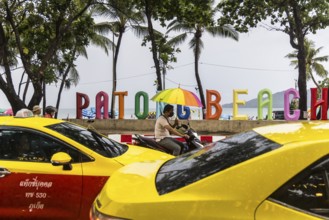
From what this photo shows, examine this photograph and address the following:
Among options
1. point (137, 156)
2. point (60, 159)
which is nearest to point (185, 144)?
point (137, 156)

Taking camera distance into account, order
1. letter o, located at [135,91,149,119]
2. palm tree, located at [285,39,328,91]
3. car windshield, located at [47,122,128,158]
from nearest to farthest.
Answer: car windshield, located at [47,122,128,158] → letter o, located at [135,91,149,119] → palm tree, located at [285,39,328,91]

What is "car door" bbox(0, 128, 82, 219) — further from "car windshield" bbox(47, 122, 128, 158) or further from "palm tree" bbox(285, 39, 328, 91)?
"palm tree" bbox(285, 39, 328, 91)

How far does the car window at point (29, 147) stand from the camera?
4.34 meters

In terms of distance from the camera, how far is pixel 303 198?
7.09 ft

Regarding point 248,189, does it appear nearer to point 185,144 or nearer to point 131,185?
point 131,185

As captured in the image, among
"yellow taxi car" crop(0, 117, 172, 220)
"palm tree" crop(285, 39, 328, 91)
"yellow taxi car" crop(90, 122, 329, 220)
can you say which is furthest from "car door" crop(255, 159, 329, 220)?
"palm tree" crop(285, 39, 328, 91)

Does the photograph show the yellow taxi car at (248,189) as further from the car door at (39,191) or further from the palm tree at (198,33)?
the palm tree at (198,33)

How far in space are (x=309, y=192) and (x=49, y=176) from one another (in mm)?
2809

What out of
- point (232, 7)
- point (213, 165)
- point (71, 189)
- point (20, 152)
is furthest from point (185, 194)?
point (232, 7)

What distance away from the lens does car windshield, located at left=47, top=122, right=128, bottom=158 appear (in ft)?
15.4

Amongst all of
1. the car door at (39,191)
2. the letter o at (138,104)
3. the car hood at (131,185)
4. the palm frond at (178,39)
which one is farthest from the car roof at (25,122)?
the palm frond at (178,39)

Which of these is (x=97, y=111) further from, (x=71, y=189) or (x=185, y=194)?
(x=185, y=194)

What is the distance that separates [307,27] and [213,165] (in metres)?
18.5

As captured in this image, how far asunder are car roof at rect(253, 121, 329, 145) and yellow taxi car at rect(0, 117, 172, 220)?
197 centimetres
